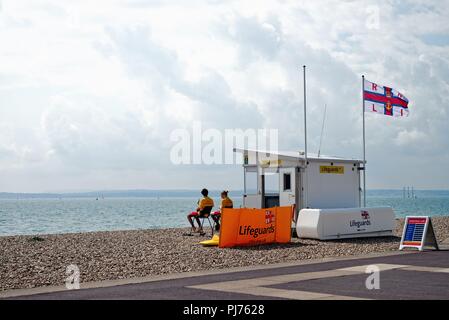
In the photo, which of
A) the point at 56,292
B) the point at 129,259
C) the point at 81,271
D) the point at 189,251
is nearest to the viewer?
the point at 56,292

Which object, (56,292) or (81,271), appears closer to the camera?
(56,292)

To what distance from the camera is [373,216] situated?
2248 centimetres

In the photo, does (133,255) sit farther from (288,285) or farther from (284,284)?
(288,285)

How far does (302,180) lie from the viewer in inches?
890

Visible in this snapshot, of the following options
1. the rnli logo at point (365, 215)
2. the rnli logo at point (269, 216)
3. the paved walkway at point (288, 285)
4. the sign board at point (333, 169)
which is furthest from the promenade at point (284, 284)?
the sign board at point (333, 169)

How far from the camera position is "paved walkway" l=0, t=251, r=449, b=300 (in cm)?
1072

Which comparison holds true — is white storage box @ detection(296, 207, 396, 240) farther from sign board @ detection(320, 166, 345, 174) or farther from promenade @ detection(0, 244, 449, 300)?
promenade @ detection(0, 244, 449, 300)

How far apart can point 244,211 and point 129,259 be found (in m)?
3.90

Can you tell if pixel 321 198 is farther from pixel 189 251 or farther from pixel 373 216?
pixel 189 251

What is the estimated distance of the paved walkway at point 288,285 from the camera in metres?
10.7

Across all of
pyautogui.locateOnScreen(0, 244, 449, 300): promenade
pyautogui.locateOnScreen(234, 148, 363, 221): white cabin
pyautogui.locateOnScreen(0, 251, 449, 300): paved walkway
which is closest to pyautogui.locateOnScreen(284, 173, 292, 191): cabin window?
pyautogui.locateOnScreen(234, 148, 363, 221): white cabin

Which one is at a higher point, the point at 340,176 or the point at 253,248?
the point at 340,176

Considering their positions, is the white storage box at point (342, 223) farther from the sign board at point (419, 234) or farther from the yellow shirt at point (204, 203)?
the yellow shirt at point (204, 203)
